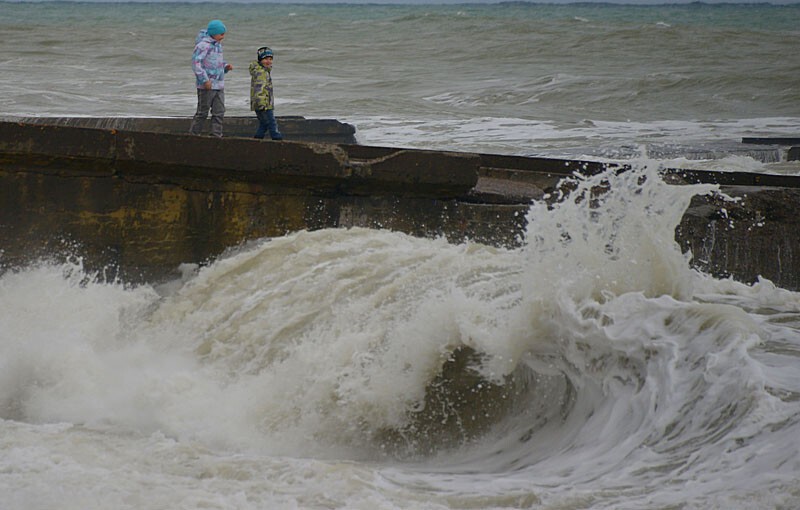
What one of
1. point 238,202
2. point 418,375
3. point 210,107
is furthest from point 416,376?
point 210,107

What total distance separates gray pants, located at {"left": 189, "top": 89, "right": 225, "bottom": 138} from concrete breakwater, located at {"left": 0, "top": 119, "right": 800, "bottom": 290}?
7.67 ft

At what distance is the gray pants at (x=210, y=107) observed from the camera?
29.1ft

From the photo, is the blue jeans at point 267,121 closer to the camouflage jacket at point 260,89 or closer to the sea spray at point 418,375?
the camouflage jacket at point 260,89

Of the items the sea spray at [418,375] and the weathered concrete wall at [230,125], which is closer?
the sea spray at [418,375]

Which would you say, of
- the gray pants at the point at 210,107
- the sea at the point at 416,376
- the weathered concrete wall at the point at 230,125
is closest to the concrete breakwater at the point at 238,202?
the sea at the point at 416,376

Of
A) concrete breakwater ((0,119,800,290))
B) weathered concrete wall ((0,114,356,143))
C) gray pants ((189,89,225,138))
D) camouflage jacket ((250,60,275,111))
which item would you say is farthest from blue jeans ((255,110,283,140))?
concrete breakwater ((0,119,800,290))

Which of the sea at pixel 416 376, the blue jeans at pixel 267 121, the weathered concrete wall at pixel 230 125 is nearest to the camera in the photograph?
the sea at pixel 416 376

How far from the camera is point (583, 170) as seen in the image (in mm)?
7602

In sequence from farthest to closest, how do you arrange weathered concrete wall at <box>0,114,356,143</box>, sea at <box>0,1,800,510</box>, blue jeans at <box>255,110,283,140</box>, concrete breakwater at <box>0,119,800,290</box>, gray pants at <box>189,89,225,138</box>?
weathered concrete wall at <box>0,114,356,143</box>, blue jeans at <box>255,110,283,140</box>, gray pants at <box>189,89,225,138</box>, concrete breakwater at <box>0,119,800,290</box>, sea at <box>0,1,800,510</box>

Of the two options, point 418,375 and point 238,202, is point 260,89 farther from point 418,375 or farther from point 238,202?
point 418,375

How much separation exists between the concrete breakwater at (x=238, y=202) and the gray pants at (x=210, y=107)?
234 centimetres

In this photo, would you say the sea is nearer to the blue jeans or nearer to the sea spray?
the sea spray

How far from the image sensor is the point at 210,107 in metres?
9.04

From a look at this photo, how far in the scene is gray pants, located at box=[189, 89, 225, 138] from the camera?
8.88m
